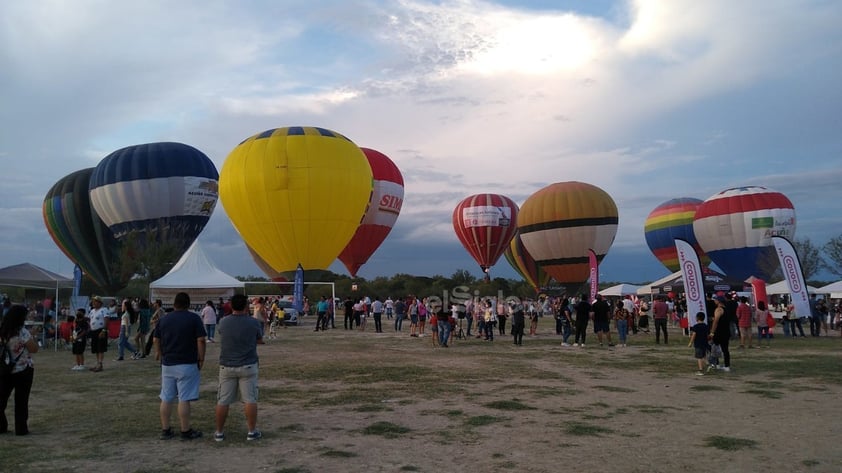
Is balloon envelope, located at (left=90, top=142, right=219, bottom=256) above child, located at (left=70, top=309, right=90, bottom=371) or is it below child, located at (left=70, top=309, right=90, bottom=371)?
above

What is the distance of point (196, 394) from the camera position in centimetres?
716

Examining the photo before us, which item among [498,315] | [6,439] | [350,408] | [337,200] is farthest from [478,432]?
[337,200]

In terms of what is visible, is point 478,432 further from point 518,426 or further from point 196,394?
point 196,394

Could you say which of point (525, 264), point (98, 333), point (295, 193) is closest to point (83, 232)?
point (295, 193)

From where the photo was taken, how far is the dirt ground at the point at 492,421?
20.4 feet

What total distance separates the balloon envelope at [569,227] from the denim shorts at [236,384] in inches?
1664

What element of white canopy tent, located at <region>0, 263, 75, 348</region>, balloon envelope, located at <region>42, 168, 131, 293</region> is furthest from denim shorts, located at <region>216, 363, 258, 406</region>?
balloon envelope, located at <region>42, 168, 131, 293</region>

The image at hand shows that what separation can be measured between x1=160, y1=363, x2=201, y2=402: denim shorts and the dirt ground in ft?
1.67

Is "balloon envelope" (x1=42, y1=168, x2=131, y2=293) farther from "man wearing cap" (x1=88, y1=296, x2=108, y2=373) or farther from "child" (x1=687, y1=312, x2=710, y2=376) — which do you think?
"child" (x1=687, y1=312, x2=710, y2=376)

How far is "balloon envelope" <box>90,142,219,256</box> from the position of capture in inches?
1737

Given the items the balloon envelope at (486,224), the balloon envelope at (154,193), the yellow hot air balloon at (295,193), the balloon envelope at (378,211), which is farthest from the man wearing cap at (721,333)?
the balloon envelope at (486,224)

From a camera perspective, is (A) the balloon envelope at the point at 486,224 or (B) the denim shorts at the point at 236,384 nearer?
(B) the denim shorts at the point at 236,384

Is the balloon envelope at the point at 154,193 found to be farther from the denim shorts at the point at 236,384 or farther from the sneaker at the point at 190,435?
the denim shorts at the point at 236,384

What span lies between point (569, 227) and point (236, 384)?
140 feet
